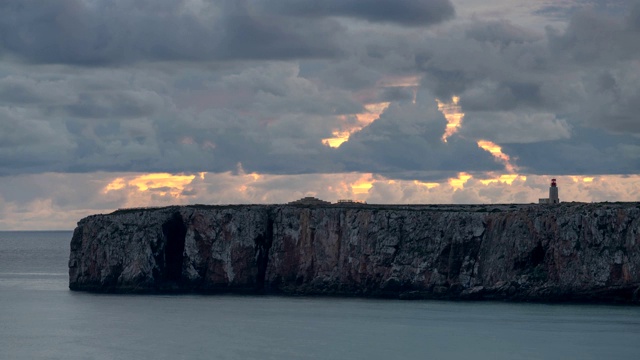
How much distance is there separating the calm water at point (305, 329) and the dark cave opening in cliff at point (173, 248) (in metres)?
4.56

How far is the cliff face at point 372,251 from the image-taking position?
350 feet

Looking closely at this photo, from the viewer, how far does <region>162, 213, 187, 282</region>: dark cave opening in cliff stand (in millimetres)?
124312

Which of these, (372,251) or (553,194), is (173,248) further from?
(553,194)

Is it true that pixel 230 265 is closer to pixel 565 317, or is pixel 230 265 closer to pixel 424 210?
pixel 424 210

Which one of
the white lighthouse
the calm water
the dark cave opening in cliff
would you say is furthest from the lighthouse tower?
the dark cave opening in cliff

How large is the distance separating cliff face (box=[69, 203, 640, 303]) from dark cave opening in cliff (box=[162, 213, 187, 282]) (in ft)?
0.40

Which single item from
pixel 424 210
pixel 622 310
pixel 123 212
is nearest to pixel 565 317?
pixel 622 310

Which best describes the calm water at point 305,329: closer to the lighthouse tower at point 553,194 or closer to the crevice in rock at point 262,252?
the crevice in rock at point 262,252

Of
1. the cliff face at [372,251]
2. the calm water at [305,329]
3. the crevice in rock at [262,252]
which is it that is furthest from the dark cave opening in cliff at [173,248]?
the crevice in rock at [262,252]

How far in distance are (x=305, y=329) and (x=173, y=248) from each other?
33302mm

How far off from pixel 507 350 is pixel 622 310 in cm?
2401

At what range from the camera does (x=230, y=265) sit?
4747 inches

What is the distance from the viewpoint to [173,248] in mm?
124625

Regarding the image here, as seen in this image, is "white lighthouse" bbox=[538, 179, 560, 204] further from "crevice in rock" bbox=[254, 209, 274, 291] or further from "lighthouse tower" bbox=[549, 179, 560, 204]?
"crevice in rock" bbox=[254, 209, 274, 291]
